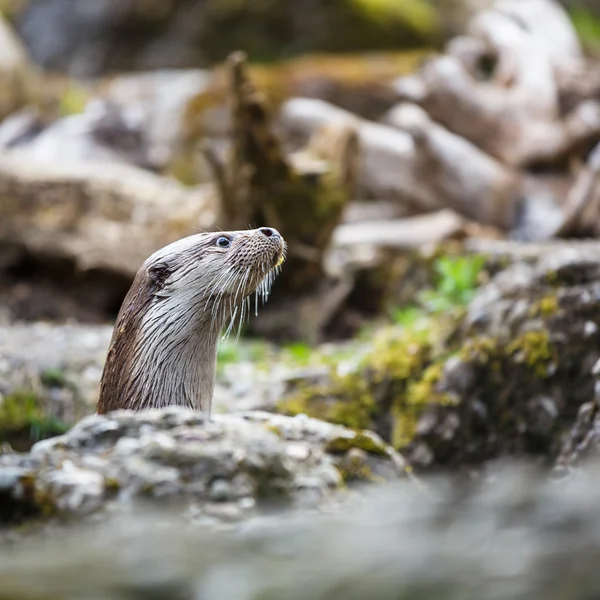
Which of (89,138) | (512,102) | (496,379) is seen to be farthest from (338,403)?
(89,138)

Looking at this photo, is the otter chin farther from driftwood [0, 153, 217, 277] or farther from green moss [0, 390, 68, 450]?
driftwood [0, 153, 217, 277]

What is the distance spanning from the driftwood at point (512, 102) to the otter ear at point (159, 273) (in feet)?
24.2

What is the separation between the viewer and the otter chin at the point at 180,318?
4.12 metres

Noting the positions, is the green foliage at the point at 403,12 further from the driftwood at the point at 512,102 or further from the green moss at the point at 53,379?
the green moss at the point at 53,379

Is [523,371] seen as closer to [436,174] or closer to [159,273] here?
[159,273]

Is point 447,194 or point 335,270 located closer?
point 335,270

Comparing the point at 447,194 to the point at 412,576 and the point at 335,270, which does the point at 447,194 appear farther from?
the point at 412,576

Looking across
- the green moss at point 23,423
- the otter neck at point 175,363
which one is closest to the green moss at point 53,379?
the green moss at point 23,423

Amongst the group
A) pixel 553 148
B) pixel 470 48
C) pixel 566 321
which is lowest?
pixel 566 321

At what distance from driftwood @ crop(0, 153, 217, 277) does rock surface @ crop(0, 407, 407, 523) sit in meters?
6.14

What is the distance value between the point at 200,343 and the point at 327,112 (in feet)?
30.6

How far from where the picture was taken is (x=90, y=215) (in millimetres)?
9789

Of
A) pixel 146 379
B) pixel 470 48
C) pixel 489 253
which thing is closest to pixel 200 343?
pixel 146 379

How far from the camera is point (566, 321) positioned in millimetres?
5488
